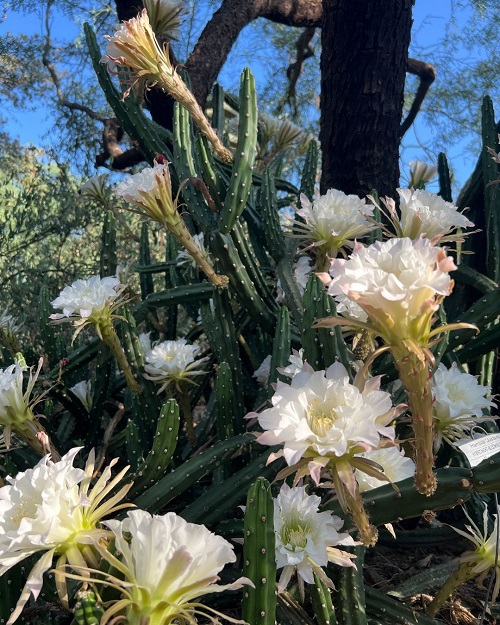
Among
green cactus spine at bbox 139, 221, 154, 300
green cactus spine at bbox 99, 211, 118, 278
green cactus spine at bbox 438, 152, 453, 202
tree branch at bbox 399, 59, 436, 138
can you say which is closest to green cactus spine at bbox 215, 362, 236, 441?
green cactus spine at bbox 99, 211, 118, 278

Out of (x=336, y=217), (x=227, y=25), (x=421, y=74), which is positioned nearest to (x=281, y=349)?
(x=336, y=217)

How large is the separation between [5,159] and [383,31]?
3.89 metres

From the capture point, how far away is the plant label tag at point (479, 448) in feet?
2.56

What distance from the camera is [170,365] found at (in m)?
1.32

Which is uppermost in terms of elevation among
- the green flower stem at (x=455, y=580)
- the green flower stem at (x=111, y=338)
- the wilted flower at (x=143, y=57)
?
the wilted flower at (x=143, y=57)

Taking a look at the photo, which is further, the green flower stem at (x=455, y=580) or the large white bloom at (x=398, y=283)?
the green flower stem at (x=455, y=580)

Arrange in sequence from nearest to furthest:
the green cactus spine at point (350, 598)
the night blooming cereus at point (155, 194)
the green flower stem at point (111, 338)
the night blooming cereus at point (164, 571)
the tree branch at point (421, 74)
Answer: the night blooming cereus at point (164, 571)
the green cactus spine at point (350, 598)
the night blooming cereus at point (155, 194)
the green flower stem at point (111, 338)
the tree branch at point (421, 74)

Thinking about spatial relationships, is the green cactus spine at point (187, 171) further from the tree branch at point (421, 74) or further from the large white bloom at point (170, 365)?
the tree branch at point (421, 74)

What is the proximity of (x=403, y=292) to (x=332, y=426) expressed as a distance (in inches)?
7.1

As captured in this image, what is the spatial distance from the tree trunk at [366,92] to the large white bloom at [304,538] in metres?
1.37

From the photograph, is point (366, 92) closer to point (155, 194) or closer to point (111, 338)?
point (155, 194)

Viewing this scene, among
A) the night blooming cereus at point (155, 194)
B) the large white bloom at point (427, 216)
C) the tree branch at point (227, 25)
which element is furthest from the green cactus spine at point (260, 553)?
the tree branch at point (227, 25)

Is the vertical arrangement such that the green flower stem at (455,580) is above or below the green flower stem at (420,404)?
below

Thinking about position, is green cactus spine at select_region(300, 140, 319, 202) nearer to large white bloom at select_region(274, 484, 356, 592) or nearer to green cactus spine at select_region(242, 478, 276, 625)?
large white bloom at select_region(274, 484, 356, 592)
